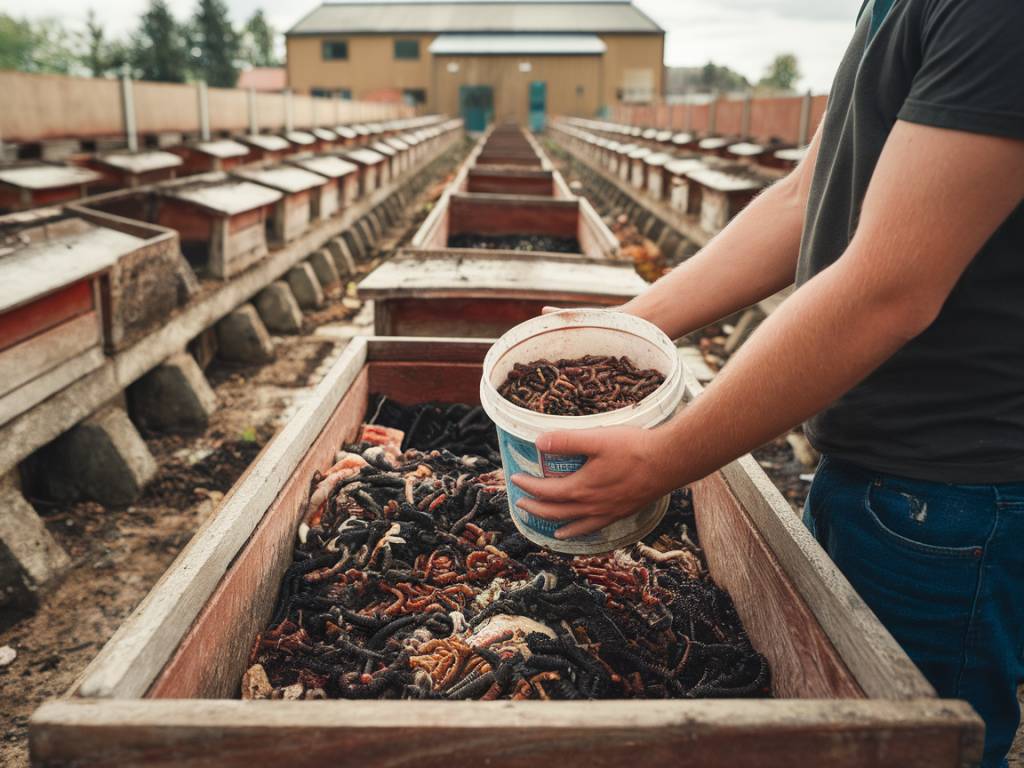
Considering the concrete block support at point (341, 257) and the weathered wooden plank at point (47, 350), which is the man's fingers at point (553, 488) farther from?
the concrete block support at point (341, 257)

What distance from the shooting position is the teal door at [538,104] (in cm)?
4681

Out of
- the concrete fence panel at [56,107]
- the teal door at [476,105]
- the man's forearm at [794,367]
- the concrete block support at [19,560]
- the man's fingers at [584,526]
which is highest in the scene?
the teal door at [476,105]

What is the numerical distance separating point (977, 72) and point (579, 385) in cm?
108

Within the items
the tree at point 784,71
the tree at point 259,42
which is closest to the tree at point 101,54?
the tree at point 259,42

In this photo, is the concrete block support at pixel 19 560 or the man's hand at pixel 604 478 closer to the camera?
the man's hand at pixel 604 478

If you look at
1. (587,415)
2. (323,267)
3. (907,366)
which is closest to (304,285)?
(323,267)

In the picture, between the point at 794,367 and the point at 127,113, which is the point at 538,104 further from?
the point at 794,367

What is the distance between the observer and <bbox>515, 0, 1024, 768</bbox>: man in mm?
992

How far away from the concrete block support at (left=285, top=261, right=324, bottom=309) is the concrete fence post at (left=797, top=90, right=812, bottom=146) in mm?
6888

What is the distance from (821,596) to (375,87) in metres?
51.4

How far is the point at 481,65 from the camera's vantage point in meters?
47.1

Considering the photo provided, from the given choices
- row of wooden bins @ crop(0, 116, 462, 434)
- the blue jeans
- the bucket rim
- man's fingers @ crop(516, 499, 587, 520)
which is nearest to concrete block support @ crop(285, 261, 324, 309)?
row of wooden bins @ crop(0, 116, 462, 434)

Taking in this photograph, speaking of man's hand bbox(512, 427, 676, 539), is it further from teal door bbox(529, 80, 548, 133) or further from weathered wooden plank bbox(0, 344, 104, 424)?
teal door bbox(529, 80, 548, 133)

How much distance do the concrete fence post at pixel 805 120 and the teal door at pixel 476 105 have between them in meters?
38.0
